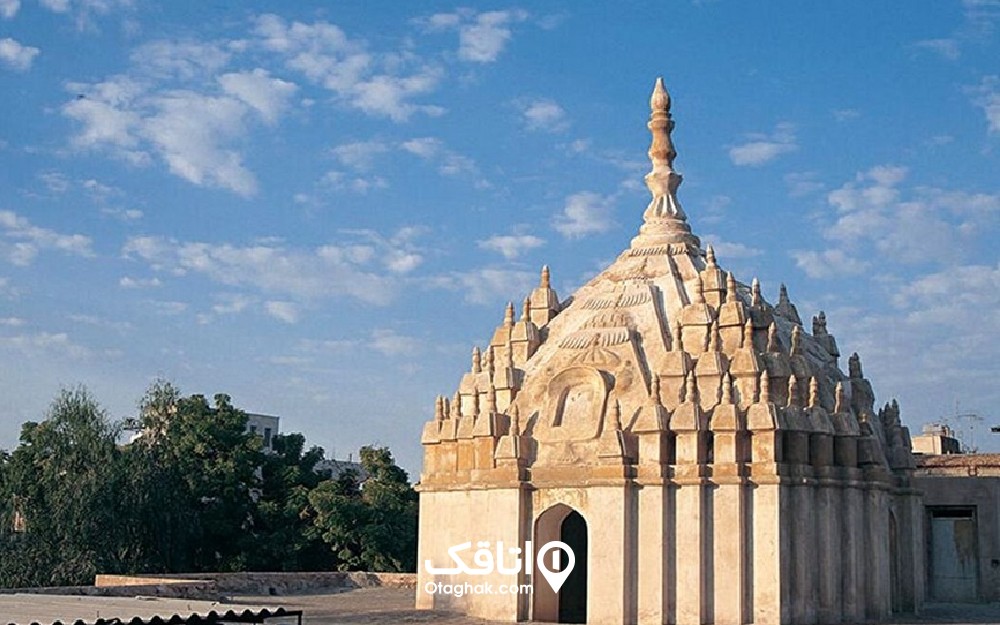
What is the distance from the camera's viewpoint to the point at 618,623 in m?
21.8

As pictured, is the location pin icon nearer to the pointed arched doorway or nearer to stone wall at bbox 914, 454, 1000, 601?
the pointed arched doorway

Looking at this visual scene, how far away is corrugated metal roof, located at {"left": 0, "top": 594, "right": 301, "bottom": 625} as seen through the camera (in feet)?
45.1

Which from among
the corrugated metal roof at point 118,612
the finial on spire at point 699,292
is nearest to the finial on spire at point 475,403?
the finial on spire at point 699,292

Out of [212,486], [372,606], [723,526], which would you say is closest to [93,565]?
[212,486]

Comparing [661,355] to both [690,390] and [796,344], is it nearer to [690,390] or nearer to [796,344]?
[690,390]

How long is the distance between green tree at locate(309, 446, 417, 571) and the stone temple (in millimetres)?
11641

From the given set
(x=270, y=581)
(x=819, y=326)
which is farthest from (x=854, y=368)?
(x=270, y=581)

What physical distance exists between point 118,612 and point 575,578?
11.7m

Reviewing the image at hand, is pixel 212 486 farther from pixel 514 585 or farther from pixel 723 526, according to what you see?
pixel 723 526

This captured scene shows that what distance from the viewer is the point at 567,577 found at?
2452 centimetres

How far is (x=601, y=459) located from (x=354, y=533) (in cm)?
1639

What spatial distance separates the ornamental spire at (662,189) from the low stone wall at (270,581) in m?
12.1

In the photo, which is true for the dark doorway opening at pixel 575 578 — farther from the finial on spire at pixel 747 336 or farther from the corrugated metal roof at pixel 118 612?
the corrugated metal roof at pixel 118 612

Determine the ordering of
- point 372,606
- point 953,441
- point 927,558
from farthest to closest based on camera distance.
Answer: point 953,441 < point 927,558 < point 372,606
